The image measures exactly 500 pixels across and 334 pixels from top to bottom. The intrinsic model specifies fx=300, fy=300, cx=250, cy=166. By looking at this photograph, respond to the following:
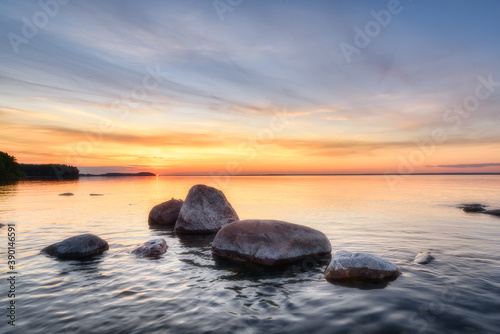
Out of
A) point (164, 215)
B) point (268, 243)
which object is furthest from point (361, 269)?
point (164, 215)

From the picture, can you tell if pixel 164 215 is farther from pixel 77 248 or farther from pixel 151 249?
pixel 77 248

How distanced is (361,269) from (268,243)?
130 inches

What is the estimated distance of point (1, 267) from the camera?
9.84m

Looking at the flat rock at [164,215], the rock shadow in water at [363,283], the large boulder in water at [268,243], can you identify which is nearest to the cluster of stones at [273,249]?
the large boulder in water at [268,243]

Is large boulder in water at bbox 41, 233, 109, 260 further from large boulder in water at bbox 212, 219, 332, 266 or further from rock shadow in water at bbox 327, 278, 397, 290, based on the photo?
rock shadow in water at bbox 327, 278, 397, 290

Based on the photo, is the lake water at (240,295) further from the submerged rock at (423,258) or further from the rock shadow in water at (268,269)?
the submerged rock at (423,258)

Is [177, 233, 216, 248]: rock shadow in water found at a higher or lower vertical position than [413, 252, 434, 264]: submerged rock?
lower

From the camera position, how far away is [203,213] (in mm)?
17172

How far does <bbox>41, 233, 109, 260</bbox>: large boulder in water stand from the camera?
445 inches

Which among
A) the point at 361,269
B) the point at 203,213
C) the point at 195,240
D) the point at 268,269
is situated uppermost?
the point at 203,213

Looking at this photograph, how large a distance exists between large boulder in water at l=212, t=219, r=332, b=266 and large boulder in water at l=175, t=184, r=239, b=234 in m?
4.85

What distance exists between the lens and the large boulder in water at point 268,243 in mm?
10562

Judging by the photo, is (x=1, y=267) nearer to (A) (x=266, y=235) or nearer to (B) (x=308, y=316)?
(A) (x=266, y=235)

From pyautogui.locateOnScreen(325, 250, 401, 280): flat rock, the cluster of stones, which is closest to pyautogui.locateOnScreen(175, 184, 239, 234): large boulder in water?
the cluster of stones
